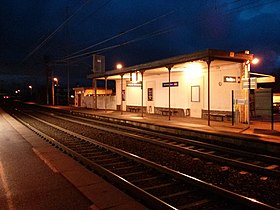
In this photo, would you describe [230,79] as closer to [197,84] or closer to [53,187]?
[197,84]

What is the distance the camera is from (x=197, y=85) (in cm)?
2025

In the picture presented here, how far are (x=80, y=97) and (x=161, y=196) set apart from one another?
1600 inches

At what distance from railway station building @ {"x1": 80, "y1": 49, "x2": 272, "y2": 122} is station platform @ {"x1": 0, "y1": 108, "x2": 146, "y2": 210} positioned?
387 inches

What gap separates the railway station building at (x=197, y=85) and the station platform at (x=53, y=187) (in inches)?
387

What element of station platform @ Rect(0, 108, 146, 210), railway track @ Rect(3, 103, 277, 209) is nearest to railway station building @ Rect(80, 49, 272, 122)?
railway track @ Rect(3, 103, 277, 209)

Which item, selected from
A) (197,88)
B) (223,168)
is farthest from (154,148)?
(197,88)

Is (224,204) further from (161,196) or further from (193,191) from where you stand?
(161,196)

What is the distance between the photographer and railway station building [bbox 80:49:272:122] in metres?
15.7

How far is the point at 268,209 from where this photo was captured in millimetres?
4500

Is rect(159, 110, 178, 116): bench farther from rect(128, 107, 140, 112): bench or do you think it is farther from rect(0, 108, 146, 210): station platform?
rect(0, 108, 146, 210): station platform

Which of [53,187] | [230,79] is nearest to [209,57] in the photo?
[230,79]

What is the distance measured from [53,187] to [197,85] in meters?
15.9

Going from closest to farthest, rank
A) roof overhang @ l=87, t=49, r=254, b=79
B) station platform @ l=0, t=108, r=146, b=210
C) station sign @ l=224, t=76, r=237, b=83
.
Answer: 1. station platform @ l=0, t=108, r=146, b=210
2. roof overhang @ l=87, t=49, r=254, b=79
3. station sign @ l=224, t=76, r=237, b=83

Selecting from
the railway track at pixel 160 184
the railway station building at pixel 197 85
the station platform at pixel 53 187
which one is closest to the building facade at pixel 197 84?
the railway station building at pixel 197 85
